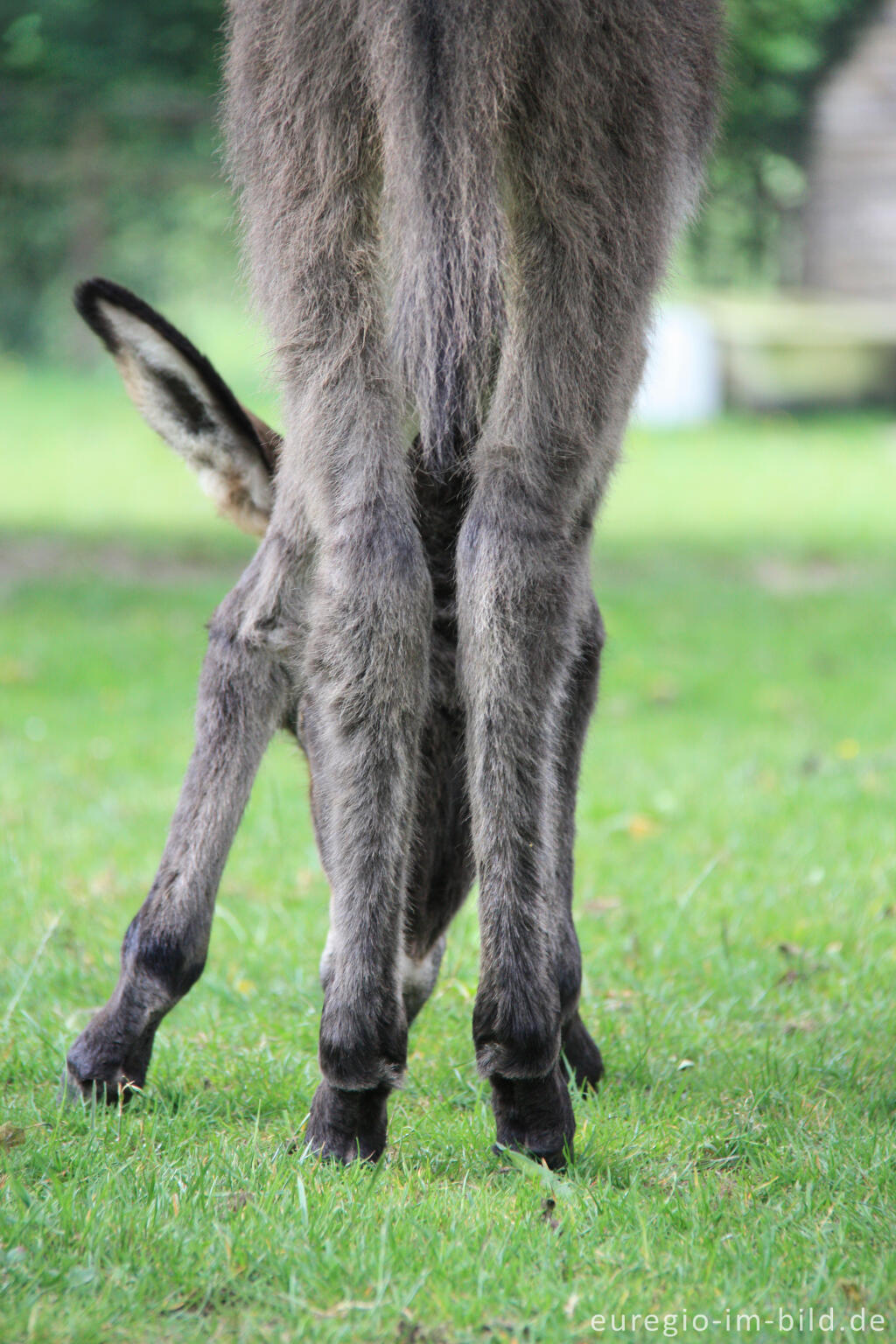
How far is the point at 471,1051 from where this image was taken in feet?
10.7

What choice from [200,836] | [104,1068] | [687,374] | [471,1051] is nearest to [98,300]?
[200,836]

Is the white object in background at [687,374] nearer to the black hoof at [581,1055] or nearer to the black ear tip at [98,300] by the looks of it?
the black ear tip at [98,300]

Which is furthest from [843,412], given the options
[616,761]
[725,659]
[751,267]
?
[616,761]

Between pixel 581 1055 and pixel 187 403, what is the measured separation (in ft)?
5.67

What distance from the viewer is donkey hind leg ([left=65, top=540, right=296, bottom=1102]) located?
8.95 ft

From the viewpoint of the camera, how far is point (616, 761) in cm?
641

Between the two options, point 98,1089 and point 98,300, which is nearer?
point 98,1089

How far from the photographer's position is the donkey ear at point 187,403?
302cm

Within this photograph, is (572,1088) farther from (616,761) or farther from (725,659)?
(725,659)

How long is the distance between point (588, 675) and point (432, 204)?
0.96 meters

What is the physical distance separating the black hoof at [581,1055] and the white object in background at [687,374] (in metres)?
18.5

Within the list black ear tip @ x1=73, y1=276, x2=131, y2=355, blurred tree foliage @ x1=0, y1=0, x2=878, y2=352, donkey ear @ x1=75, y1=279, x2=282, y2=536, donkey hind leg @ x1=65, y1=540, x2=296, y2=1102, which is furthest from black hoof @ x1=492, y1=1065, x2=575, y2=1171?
blurred tree foliage @ x1=0, y1=0, x2=878, y2=352

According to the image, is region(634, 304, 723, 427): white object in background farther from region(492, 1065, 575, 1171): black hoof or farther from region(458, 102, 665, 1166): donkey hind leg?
region(492, 1065, 575, 1171): black hoof

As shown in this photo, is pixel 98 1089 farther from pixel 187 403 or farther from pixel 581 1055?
pixel 187 403
